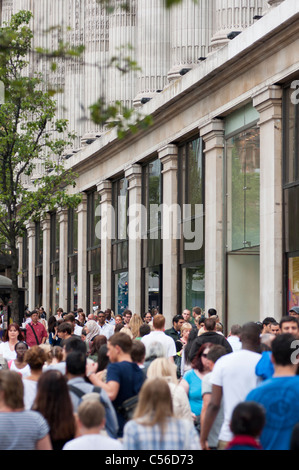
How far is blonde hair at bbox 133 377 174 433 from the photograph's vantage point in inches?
270

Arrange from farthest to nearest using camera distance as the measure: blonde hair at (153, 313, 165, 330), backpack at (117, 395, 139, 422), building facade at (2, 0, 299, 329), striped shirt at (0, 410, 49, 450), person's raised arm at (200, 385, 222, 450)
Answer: building facade at (2, 0, 299, 329) → blonde hair at (153, 313, 165, 330) → backpack at (117, 395, 139, 422) → person's raised arm at (200, 385, 222, 450) → striped shirt at (0, 410, 49, 450)

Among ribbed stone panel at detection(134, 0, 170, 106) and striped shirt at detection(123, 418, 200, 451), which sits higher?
ribbed stone panel at detection(134, 0, 170, 106)

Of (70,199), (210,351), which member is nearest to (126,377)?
(210,351)

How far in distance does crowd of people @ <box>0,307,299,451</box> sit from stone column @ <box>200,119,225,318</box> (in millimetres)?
14807

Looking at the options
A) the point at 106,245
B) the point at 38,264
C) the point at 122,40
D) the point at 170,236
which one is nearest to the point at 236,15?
the point at 170,236

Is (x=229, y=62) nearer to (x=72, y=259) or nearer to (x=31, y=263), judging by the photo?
(x=72, y=259)

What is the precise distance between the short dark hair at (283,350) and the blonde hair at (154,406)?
1065 millimetres

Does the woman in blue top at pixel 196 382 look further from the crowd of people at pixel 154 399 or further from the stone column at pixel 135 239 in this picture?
the stone column at pixel 135 239

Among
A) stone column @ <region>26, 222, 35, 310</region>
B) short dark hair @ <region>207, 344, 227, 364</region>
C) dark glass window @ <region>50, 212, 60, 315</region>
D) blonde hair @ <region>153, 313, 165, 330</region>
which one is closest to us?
short dark hair @ <region>207, 344, 227, 364</region>

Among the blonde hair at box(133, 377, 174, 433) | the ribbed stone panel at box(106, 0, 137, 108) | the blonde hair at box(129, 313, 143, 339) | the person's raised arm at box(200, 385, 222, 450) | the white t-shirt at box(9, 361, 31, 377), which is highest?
the ribbed stone panel at box(106, 0, 137, 108)

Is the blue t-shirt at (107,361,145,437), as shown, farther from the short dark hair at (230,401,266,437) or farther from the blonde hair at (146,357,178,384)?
the short dark hair at (230,401,266,437)

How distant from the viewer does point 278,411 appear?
7422mm

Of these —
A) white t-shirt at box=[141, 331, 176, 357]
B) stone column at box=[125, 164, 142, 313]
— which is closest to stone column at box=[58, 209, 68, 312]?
stone column at box=[125, 164, 142, 313]

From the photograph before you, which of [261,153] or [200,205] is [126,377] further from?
[200,205]
